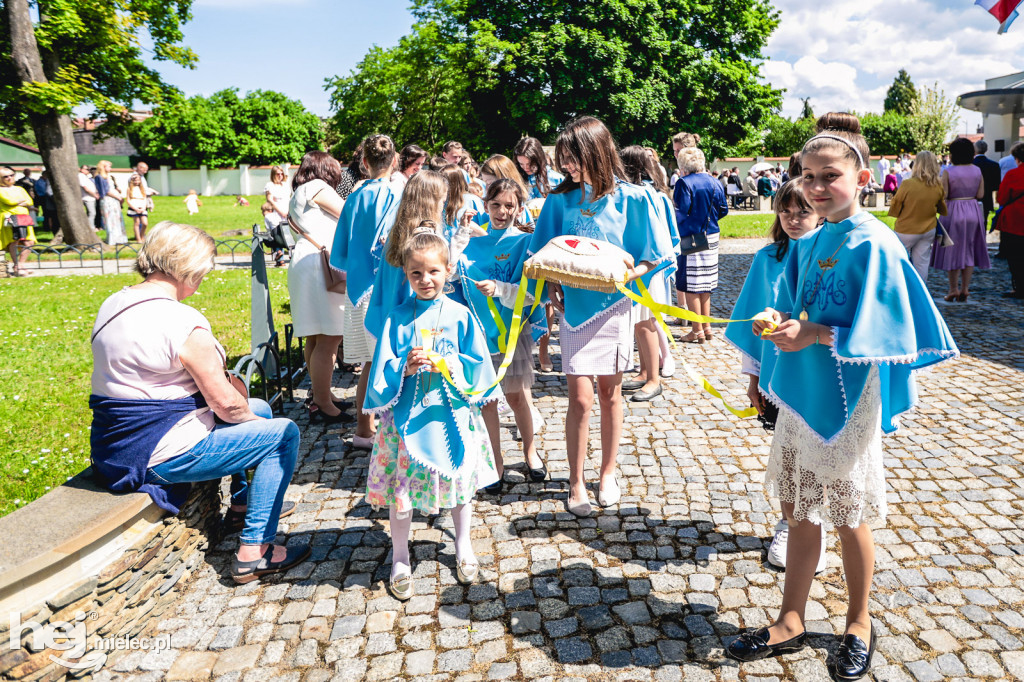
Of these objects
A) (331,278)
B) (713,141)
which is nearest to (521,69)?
(713,141)

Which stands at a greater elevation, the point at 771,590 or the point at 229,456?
the point at 229,456

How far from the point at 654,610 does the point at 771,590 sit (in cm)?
59

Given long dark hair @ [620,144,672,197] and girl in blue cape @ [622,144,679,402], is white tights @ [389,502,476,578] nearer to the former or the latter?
girl in blue cape @ [622,144,679,402]

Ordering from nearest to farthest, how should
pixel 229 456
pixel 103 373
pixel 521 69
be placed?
pixel 103 373, pixel 229 456, pixel 521 69

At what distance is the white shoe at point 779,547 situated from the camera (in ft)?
12.0

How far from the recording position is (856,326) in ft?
8.29

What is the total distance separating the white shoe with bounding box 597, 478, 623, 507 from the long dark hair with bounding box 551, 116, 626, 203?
1737mm

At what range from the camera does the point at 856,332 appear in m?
2.52

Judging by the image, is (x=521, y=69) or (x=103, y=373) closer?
(x=103, y=373)

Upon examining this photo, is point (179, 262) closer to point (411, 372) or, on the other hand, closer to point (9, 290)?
point (411, 372)

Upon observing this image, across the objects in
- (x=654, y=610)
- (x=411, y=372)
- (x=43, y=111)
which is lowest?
(x=654, y=610)

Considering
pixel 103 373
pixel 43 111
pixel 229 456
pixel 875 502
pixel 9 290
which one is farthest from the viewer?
pixel 43 111

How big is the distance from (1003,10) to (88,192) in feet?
74.8

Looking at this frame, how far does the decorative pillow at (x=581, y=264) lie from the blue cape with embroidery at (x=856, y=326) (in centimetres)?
115
